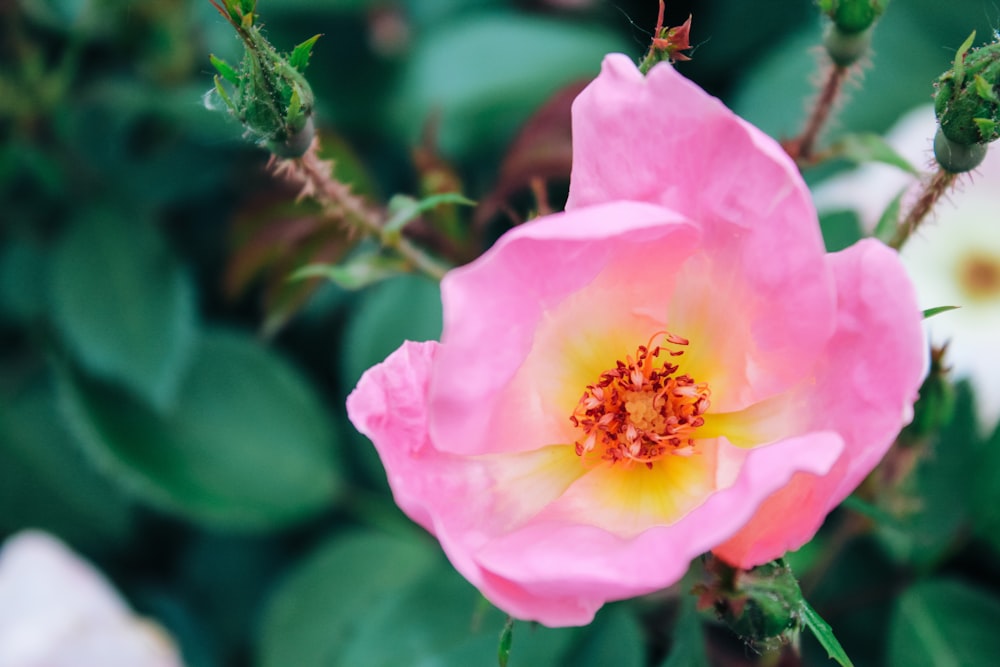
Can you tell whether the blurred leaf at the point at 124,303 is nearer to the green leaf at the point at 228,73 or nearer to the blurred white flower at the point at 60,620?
the blurred white flower at the point at 60,620

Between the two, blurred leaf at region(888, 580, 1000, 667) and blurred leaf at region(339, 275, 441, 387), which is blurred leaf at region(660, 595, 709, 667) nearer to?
blurred leaf at region(888, 580, 1000, 667)

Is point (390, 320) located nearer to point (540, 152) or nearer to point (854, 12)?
point (540, 152)

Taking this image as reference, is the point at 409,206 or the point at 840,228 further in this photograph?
the point at 840,228

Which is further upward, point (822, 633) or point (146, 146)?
point (822, 633)

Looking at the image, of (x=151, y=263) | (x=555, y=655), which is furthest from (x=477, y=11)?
(x=555, y=655)

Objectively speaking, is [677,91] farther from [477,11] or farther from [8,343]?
[8,343]

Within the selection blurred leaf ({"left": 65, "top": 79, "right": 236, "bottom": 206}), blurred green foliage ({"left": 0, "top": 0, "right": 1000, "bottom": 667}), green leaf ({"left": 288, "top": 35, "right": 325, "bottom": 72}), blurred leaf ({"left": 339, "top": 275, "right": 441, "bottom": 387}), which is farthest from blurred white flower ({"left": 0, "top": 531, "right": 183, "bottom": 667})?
green leaf ({"left": 288, "top": 35, "right": 325, "bottom": 72})

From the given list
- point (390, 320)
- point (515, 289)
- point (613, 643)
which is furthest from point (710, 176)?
point (390, 320)

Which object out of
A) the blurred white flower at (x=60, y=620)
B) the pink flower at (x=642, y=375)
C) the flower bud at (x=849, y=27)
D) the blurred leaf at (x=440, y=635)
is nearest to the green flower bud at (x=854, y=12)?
the flower bud at (x=849, y=27)
